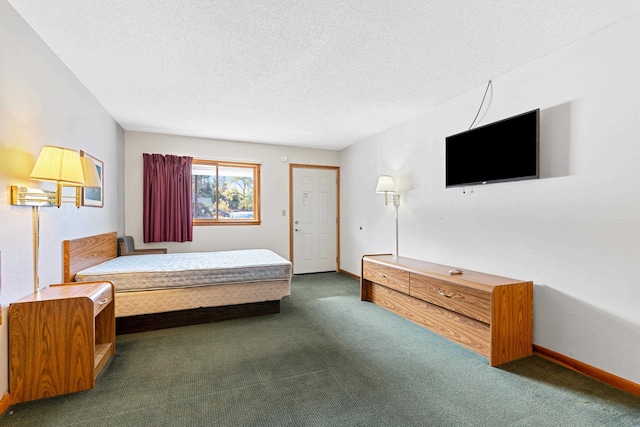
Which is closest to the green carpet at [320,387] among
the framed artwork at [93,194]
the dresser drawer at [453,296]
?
the dresser drawer at [453,296]

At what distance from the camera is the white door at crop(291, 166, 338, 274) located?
18.9 feet

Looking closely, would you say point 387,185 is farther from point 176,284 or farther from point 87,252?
point 87,252

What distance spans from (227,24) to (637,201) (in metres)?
2.95

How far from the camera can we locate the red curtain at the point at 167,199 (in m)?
4.69

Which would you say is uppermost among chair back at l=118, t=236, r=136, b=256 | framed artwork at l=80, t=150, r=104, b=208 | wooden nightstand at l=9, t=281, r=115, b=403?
framed artwork at l=80, t=150, r=104, b=208

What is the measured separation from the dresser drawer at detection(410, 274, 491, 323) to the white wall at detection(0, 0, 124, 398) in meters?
3.17

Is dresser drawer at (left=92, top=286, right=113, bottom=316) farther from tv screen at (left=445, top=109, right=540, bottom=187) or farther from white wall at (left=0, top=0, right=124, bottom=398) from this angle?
tv screen at (left=445, top=109, right=540, bottom=187)

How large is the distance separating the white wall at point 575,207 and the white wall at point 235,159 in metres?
3.05

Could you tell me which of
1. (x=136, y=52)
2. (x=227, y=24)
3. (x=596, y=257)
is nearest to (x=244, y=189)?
(x=136, y=52)

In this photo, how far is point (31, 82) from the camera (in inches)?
83.2

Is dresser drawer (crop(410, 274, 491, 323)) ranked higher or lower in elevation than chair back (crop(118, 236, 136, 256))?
lower

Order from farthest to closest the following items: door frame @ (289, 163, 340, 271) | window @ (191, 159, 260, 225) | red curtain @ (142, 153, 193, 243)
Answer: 1. door frame @ (289, 163, 340, 271)
2. window @ (191, 159, 260, 225)
3. red curtain @ (142, 153, 193, 243)

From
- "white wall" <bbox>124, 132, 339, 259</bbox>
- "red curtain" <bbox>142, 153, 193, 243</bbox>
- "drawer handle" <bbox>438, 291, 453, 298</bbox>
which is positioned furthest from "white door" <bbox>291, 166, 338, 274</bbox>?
"drawer handle" <bbox>438, 291, 453, 298</bbox>

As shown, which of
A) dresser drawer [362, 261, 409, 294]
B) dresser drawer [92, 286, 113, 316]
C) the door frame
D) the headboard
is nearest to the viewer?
dresser drawer [92, 286, 113, 316]
